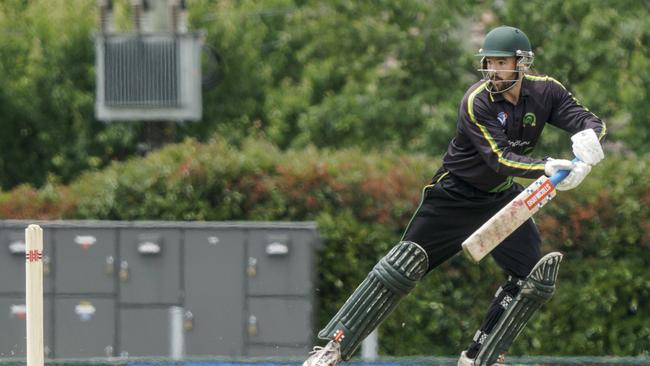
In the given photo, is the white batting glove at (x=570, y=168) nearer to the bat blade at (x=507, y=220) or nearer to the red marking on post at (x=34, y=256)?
the bat blade at (x=507, y=220)

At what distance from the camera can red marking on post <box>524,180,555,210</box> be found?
6.91 m

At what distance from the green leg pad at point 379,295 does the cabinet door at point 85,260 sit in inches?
125

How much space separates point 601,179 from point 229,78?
33.5 feet

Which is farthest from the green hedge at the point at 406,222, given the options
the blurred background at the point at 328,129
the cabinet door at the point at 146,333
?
the cabinet door at the point at 146,333

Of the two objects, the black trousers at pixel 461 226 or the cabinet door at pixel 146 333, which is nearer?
the black trousers at pixel 461 226

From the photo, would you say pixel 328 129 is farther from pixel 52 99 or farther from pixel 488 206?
pixel 488 206

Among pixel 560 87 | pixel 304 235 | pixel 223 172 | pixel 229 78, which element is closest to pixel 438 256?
pixel 560 87

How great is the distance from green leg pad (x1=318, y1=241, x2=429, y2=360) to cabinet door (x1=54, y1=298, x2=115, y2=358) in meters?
3.21

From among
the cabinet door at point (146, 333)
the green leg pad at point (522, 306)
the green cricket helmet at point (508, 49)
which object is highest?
the green cricket helmet at point (508, 49)

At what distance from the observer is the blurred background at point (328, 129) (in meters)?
10.5

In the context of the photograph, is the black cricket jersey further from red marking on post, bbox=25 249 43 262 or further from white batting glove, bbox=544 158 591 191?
red marking on post, bbox=25 249 43 262

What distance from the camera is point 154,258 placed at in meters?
10.2

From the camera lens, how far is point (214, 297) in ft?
33.5

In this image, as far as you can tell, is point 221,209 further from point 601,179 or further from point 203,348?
point 601,179
